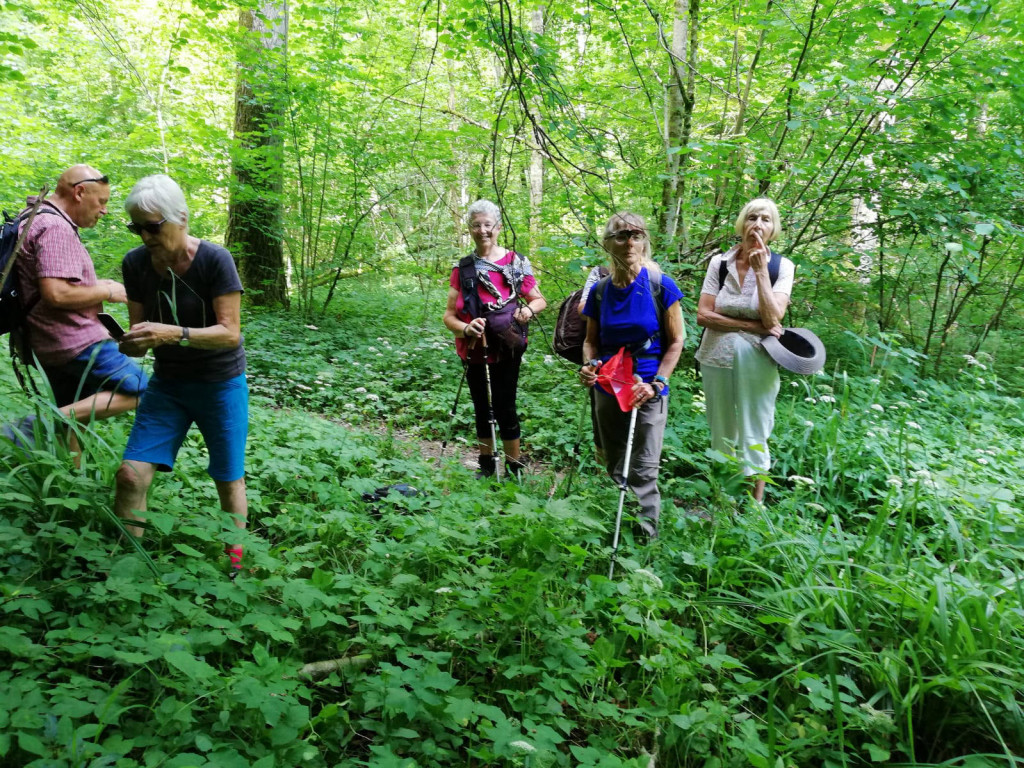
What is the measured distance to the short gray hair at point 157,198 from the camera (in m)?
2.34

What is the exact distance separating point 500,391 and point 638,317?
1.37 meters

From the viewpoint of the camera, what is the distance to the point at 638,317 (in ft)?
11.7

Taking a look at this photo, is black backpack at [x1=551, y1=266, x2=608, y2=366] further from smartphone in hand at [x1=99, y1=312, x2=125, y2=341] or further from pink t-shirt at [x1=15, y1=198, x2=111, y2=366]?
pink t-shirt at [x1=15, y1=198, x2=111, y2=366]

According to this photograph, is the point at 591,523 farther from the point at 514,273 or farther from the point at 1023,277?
the point at 1023,277

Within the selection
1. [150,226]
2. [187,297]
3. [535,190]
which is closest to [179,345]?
[187,297]

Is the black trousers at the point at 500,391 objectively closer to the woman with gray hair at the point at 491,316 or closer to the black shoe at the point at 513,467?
the woman with gray hair at the point at 491,316

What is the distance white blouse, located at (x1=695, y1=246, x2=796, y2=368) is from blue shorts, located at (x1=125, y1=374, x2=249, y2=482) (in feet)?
9.59

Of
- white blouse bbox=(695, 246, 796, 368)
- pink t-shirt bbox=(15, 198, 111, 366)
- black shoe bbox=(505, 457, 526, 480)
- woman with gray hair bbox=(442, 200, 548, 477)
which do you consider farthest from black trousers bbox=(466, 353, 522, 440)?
pink t-shirt bbox=(15, 198, 111, 366)

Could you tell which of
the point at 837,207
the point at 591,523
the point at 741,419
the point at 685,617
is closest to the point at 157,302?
the point at 591,523

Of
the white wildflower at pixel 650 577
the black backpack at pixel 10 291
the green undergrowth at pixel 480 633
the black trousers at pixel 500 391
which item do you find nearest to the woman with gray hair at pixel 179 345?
the green undergrowth at pixel 480 633

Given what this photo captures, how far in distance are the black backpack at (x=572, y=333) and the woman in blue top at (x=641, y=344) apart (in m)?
0.28

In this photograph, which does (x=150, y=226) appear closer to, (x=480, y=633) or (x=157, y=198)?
(x=157, y=198)

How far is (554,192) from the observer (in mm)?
8734

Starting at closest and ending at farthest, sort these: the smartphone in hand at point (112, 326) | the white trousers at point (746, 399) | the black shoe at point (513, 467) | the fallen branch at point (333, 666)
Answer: the fallen branch at point (333, 666), the smartphone in hand at point (112, 326), the white trousers at point (746, 399), the black shoe at point (513, 467)
